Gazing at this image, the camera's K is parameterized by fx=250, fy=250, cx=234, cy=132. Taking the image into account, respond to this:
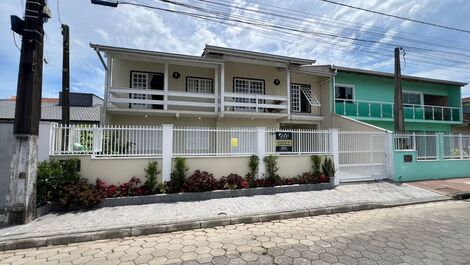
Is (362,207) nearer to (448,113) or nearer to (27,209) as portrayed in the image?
(27,209)

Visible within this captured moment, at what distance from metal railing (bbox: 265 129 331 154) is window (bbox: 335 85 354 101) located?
24.5 ft

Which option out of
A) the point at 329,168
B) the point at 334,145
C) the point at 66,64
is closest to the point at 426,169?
the point at 334,145

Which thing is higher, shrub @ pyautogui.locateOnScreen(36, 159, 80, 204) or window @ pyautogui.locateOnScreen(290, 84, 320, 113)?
window @ pyautogui.locateOnScreen(290, 84, 320, 113)

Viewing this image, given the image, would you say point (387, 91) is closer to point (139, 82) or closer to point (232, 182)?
point (232, 182)

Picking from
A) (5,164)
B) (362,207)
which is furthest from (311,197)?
(5,164)

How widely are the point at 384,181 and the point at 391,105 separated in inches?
317

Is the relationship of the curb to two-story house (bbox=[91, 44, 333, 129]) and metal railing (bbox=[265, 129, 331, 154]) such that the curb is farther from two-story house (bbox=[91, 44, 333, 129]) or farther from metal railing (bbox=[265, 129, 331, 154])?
two-story house (bbox=[91, 44, 333, 129])

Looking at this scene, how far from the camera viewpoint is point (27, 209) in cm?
584

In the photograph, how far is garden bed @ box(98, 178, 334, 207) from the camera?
7.39 m

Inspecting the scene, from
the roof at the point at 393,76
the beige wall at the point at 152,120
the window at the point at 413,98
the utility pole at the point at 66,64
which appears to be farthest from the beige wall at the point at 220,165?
the window at the point at 413,98

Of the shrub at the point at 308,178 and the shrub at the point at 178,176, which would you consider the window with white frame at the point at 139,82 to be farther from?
the shrub at the point at 308,178

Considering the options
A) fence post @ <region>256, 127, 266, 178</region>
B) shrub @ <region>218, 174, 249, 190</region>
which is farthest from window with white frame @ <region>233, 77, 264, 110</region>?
shrub @ <region>218, 174, 249, 190</region>

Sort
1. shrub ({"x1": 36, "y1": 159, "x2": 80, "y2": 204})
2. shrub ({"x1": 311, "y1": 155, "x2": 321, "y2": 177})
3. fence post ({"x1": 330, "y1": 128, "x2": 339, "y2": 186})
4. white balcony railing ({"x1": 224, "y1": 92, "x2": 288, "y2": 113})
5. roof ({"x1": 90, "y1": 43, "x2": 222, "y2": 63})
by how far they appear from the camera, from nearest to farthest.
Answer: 1. shrub ({"x1": 36, "y1": 159, "x2": 80, "y2": 204})
2. shrub ({"x1": 311, "y1": 155, "x2": 321, "y2": 177})
3. fence post ({"x1": 330, "y1": 128, "x2": 339, "y2": 186})
4. roof ({"x1": 90, "y1": 43, "x2": 222, "y2": 63})
5. white balcony railing ({"x1": 224, "y1": 92, "x2": 288, "y2": 113})

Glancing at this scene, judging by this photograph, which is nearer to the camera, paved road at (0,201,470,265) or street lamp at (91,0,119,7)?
paved road at (0,201,470,265)
